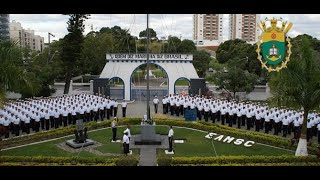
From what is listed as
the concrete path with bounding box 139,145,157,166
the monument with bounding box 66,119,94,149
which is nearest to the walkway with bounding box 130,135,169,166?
the concrete path with bounding box 139,145,157,166

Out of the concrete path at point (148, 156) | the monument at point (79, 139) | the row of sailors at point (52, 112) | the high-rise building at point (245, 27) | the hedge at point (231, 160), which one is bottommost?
the concrete path at point (148, 156)

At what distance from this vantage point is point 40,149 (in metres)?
10.0

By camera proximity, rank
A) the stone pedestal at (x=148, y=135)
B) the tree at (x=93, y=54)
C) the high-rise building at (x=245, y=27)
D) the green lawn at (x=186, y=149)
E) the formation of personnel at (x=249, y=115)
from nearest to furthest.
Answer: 1. the green lawn at (x=186, y=149)
2. the stone pedestal at (x=148, y=135)
3. the formation of personnel at (x=249, y=115)
4. the tree at (x=93, y=54)
5. the high-rise building at (x=245, y=27)

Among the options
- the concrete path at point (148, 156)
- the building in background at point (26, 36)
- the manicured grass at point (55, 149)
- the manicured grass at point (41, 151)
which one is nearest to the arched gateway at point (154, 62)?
the manicured grass at point (55, 149)

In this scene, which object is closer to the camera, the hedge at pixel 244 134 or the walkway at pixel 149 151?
the walkway at pixel 149 151

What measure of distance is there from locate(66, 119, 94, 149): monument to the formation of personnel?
Result: 508cm

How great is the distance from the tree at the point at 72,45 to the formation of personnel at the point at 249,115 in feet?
27.1

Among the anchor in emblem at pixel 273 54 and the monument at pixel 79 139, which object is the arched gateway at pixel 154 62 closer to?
the anchor in emblem at pixel 273 54

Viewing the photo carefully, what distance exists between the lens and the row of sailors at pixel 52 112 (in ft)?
39.0

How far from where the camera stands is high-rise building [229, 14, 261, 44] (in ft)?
234

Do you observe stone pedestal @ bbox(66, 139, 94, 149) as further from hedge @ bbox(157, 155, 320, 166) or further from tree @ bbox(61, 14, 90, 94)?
tree @ bbox(61, 14, 90, 94)

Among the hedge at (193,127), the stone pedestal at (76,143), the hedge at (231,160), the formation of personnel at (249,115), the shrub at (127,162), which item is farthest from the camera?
the formation of personnel at (249,115)

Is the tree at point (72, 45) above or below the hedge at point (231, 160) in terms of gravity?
above
